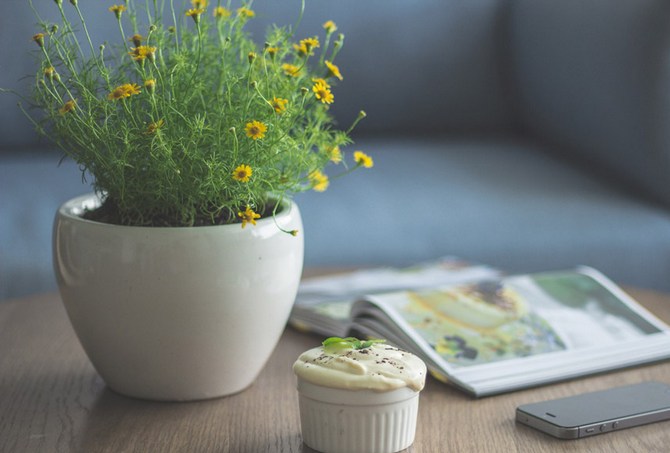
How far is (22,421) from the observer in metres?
0.79

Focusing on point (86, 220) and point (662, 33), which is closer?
point (86, 220)

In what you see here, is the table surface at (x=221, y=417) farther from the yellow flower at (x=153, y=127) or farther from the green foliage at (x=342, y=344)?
the yellow flower at (x=153, y=127)

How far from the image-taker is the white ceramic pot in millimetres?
768

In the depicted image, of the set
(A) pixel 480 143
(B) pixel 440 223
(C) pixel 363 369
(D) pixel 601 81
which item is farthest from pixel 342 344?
(A) pixel 480 143

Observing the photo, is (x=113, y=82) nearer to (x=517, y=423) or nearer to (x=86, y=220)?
(x=86, y=220)

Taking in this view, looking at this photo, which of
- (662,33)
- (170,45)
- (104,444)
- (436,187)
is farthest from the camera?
(436,187)

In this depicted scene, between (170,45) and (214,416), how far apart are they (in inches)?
13.6

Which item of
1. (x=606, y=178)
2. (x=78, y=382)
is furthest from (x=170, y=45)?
(x=606, y=178)

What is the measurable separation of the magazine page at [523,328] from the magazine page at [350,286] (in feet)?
0.13

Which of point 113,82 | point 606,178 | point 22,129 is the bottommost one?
point 606,178

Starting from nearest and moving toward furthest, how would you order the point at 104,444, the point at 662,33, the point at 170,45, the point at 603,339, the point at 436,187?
the point at 104,444, the point at 170,45, the point at 603,339, the point at 662,33, the point at 436,187

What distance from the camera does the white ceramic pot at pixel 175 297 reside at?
768 millimetres

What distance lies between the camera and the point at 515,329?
100 cm

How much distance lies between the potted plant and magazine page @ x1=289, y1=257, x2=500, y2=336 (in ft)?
0.62
